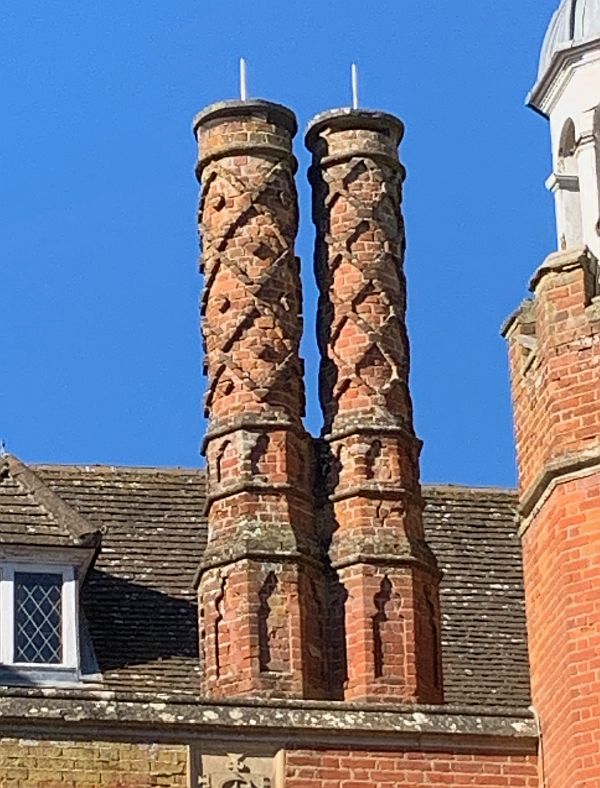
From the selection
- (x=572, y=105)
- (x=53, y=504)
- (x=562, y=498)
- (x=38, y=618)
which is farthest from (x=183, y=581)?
(x=562, y=498)

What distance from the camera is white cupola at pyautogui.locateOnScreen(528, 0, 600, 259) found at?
21.0 meters

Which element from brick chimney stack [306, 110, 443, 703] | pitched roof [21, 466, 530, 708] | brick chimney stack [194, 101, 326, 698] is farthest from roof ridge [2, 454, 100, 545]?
brick chimney stack [306, 110, 443, 703]

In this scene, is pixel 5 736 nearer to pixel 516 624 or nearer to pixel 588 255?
pixel 588 255

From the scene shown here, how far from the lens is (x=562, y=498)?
18.6m

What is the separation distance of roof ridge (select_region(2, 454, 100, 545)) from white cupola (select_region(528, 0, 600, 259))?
14.7 feet

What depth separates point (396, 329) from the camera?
20.7m

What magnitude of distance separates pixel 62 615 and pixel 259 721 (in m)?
5.18

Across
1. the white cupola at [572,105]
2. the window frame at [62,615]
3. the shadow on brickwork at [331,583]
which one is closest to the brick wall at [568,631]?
the shadow on brickwork at [331,583]

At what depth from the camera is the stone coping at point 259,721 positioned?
18.3 metres

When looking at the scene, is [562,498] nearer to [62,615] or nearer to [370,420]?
[370,420]

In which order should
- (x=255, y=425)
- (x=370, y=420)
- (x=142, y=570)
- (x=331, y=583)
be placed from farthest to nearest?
(x=142, y=570) → (x=370, y=420) → (x=255, y=425) → (x=331, y=583)

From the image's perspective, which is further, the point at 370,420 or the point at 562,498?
the point at 370,420

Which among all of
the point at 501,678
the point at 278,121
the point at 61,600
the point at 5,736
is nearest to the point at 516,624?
the point at 501,678

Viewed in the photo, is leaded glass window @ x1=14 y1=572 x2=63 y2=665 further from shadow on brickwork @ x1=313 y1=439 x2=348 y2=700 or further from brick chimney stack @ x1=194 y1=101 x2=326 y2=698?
shadow on brickwork @ x1=313 y1=439 x2=348 y2=700
